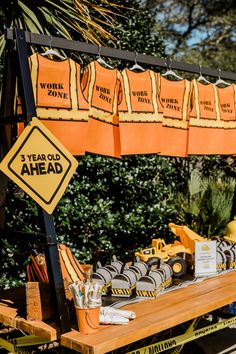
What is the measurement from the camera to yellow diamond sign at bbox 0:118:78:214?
9.07 ft

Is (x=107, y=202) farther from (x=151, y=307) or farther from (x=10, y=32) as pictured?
(x=10, y=32)

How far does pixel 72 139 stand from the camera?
3.19 meters

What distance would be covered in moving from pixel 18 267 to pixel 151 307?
2772 mm

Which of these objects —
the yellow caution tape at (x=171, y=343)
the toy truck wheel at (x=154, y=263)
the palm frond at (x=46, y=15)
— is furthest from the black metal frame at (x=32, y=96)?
the palm frond at (x=46, y=15)

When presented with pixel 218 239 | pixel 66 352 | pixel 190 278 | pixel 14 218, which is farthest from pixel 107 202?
pixel 66 352

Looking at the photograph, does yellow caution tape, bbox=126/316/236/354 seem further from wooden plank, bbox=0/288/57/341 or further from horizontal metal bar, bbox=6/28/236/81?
horizontal metal bar, bbox=6/28/236/81

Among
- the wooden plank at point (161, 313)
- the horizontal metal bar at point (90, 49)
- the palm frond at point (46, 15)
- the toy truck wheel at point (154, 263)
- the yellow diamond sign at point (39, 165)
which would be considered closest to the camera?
the wooden plank at point (161, 313)

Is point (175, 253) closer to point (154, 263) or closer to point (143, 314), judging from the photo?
point (154, 263)

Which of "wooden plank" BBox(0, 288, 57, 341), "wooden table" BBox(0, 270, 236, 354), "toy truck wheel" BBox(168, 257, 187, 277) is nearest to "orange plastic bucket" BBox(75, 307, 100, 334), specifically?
"wooden table" BBox(0, 270, 236, 354)

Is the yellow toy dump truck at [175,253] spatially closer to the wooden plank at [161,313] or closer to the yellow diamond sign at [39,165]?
the wooden plank at [161,313]

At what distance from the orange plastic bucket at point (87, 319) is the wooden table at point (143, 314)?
35mm

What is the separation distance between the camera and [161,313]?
3023 mm

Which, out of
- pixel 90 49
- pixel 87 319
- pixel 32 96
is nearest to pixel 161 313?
pixel 87 319

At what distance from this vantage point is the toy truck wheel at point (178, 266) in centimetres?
380
